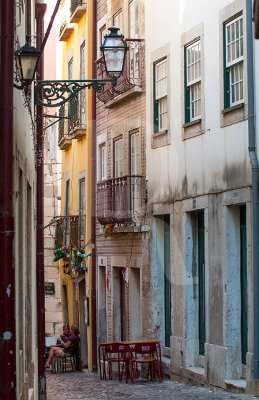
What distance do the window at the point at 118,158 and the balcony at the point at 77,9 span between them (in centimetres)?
552

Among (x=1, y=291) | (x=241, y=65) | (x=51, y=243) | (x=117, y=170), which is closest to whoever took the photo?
(x=1, y=291)

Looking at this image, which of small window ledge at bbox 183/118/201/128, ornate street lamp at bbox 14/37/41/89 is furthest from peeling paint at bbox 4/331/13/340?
small window ledge at bbox 183/118/201/128

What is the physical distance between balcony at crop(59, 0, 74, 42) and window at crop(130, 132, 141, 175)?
876cm

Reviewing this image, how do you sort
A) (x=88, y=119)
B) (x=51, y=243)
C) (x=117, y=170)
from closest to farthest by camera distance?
(x=117, y=170)
(x=88, y=119)
(x=51, y=243)

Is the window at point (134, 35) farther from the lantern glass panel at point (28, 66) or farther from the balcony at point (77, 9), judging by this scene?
the lantern glass panel at point (28, 66)

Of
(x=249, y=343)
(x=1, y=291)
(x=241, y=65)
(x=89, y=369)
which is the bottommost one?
(x=89, y=369)

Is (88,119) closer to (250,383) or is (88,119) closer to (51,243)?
(51,243)

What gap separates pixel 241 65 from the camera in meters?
17.3

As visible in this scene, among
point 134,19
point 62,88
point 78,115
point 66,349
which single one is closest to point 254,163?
point 62,88

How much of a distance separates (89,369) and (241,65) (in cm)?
1205

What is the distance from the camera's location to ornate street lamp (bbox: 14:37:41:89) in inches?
440

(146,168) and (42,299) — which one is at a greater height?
(146,168)

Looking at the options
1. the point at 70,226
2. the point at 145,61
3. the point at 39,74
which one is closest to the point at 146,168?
the point at 145,61

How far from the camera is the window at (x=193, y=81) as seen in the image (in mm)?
19531
